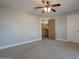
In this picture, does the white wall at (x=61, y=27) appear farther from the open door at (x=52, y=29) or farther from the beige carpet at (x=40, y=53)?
the beige carpet at (x=40, y=53)

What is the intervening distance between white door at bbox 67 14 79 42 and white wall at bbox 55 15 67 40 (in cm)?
28

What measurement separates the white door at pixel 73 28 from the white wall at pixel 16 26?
2.65 meters

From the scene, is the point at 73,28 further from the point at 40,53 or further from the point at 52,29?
the point at 40,53

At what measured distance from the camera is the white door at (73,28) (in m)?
5.70

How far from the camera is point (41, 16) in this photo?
23.9 feet

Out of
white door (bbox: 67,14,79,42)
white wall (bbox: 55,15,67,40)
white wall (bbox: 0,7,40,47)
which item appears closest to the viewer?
white wall (bbox: 0,7,40,47)

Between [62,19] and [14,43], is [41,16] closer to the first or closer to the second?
[62,19]

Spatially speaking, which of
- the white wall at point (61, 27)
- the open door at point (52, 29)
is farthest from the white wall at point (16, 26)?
the white wall at point (61, 27)

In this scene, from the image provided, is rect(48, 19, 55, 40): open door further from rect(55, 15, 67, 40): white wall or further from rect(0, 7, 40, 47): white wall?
rect(0, 7, 40, 47): white wall

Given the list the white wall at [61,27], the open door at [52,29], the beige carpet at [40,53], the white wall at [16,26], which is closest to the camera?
the beige carpet at [40,53]

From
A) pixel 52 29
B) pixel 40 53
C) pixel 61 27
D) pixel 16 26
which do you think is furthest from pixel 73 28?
pixel 16 26

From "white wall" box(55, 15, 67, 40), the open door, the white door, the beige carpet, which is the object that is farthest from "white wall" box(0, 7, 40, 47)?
the white door

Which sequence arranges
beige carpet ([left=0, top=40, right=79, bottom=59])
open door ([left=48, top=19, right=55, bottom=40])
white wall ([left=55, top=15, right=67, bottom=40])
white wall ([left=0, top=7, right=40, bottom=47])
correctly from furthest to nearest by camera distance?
1. open door ([left=48, top=19, right=55, bottom=40])
2. white wall ([left=55, top=15, right=67, bottom=40])
3. white wall ([left=0, top=7, right=40, bottom=47])
4. beige carpet ([left=0, top=40, right=79, bottom=59])

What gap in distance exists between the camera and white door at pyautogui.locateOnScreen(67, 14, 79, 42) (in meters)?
5.70
